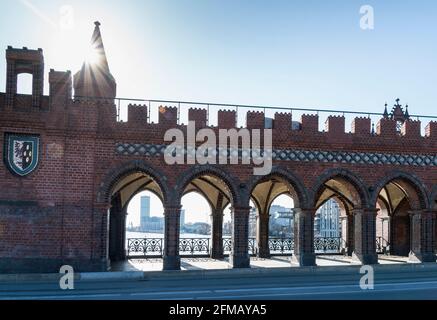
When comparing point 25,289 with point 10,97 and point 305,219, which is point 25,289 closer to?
point 10,97

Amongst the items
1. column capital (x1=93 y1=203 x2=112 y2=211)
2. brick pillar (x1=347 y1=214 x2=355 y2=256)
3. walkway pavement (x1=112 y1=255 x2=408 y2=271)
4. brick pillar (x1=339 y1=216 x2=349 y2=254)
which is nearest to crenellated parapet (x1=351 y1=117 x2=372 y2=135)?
walkway pavement (x1=112 y1=255 x2=408 y2=271)

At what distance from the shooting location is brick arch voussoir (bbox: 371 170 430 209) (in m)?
19.6

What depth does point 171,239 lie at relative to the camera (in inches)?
699

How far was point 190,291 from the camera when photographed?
1344 centimetres

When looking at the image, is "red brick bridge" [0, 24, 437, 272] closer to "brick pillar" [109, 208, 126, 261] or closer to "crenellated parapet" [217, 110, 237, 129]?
"crenellated parapet" [217, 110, 237, 129]

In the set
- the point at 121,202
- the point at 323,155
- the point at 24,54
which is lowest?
the point at 121,202

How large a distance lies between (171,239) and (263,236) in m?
7.38

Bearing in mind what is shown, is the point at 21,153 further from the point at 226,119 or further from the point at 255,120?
the point at 255,120

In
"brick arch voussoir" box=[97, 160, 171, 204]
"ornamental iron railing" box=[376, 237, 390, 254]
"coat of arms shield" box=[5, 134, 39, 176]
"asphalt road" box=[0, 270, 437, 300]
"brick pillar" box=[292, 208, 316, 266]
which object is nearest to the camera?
"asphalt road" box=[0, 270, 437, 300]

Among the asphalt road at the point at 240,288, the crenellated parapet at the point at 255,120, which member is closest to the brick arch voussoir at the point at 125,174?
the asphalt road at the point at 240,288

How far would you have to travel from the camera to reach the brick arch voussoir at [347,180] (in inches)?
751

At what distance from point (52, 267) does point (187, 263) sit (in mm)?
5710

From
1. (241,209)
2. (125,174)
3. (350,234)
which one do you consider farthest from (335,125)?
(125,174)

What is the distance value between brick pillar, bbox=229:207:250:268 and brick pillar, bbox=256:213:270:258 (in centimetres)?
543
